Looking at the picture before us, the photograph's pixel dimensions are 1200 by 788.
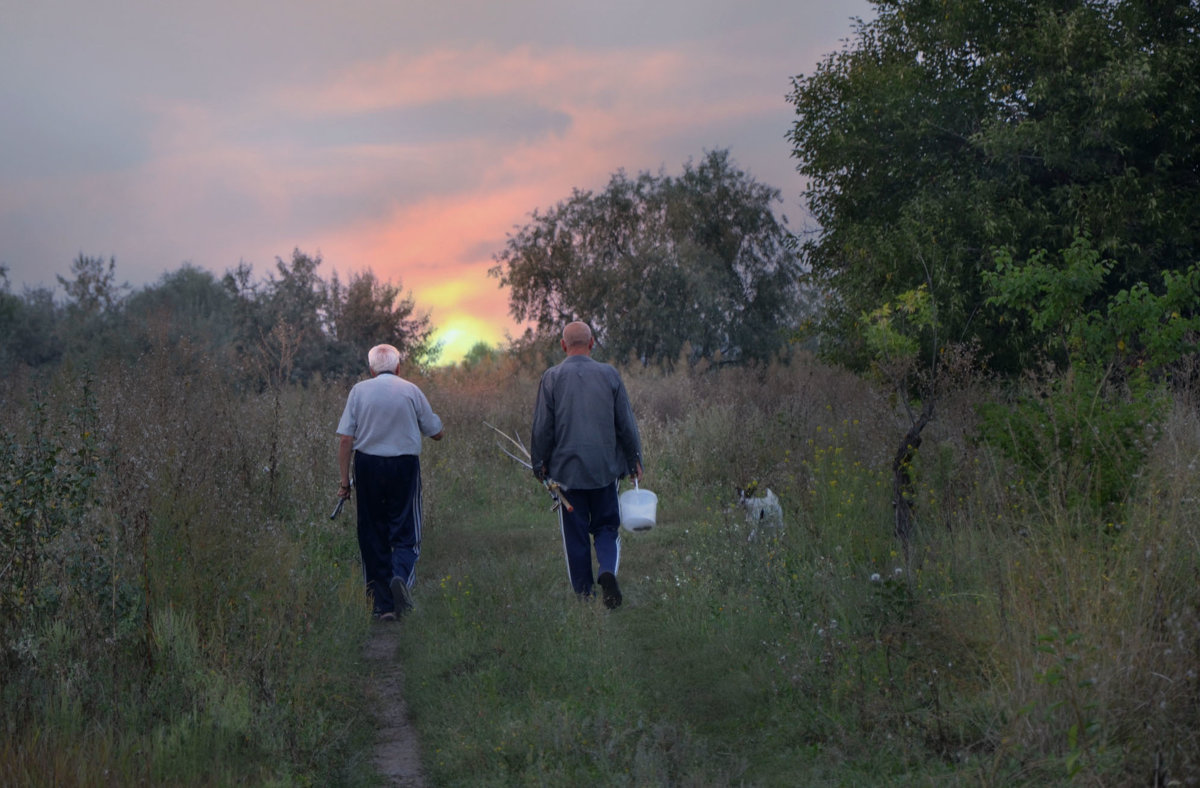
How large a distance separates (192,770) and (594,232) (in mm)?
32138

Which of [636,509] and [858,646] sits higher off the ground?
[636,509]

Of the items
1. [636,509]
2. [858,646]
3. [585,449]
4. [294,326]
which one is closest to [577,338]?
[585,449]

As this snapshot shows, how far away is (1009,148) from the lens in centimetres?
1538

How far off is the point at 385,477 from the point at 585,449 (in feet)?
5.31

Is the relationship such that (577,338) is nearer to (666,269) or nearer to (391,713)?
(391,713)

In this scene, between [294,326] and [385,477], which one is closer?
[385,477]

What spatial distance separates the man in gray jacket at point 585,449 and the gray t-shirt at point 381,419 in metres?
1.03

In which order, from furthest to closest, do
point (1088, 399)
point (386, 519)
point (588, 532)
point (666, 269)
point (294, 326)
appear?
1. point (666, 269)
2. point (294, 326)
3. point (386, 519)
4. point (588, 532)
5. point (1088, 399)

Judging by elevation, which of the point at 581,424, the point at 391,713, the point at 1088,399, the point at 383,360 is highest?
the point at 383,360

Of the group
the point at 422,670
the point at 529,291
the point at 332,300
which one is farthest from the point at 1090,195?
the point at 529,291

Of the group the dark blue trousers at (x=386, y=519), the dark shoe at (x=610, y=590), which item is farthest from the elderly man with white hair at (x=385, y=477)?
the dark shoe at (x=610, y=590)

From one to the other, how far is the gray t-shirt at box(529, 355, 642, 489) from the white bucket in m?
0.65

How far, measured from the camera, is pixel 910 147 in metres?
17.4

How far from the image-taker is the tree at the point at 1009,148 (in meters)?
15.0
